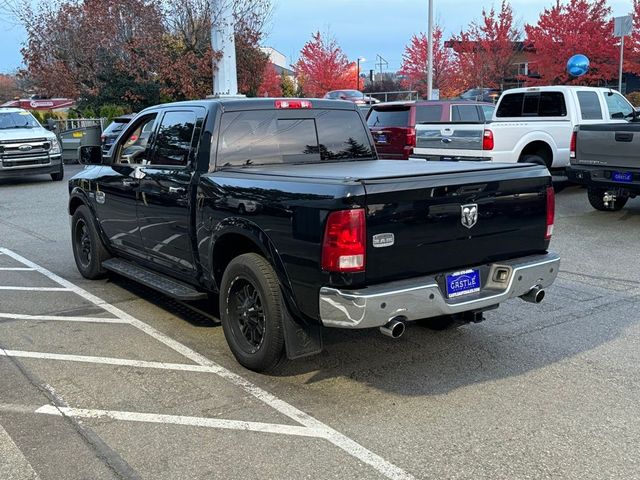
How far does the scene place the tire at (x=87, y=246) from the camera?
23.5 feet

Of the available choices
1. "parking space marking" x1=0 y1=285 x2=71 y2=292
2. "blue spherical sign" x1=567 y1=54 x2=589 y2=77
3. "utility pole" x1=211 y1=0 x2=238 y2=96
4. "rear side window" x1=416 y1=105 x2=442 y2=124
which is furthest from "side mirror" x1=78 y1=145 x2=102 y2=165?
"blue spherical sign" x1=567 y1=54 x2=589 y2=77

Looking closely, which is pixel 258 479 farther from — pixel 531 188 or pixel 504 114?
pixel 504 114

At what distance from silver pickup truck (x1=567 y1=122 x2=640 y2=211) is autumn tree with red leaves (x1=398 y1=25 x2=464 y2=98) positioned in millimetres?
32260

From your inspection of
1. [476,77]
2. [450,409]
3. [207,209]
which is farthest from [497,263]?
[476,77]

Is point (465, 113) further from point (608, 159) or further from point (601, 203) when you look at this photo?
point (608, 159)

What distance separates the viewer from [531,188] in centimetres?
477

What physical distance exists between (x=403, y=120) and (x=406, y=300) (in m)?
11.0

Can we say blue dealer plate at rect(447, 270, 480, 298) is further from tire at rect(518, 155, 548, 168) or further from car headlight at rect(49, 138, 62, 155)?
car headlight at rect(49, 138, 62, 155)

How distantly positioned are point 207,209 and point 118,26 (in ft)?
81.8

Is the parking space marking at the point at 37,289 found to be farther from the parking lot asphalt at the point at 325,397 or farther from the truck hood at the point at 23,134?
the truck hood at the point at 23,134

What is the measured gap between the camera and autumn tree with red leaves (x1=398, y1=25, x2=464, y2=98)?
42.9 m

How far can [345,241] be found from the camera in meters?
3.89

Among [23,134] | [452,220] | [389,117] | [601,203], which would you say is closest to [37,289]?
[452,220]

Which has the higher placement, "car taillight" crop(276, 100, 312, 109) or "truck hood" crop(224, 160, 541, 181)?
"car taillight" crop(276, 100, 312, 109)
